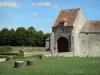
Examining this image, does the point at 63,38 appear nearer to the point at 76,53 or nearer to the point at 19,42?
the point at 76,53

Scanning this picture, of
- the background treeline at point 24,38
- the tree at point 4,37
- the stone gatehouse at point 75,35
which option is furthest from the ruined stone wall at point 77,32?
the tree at point 4,37

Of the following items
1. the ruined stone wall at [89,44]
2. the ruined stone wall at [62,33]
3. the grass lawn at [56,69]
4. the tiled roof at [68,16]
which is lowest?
the grass lawn at [56,69]

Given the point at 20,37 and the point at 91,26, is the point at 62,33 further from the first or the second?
the point at 20,37

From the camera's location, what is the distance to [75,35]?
49844 millimetres

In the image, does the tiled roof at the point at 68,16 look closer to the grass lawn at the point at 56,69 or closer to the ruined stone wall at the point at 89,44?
the ruined stone wall at the point at 89,44

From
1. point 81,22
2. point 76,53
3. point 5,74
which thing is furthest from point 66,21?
point 5,74

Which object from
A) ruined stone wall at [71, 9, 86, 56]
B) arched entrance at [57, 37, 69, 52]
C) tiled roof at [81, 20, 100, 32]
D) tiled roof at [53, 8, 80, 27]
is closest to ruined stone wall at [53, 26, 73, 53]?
ruined stone wall at [71, 9, 86, 56]

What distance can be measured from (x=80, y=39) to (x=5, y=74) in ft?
114

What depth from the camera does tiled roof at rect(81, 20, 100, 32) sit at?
164ft

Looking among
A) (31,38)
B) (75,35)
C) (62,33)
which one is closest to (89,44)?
(75,35)

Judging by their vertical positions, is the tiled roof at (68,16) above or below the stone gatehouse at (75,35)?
above

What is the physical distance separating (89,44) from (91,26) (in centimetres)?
425

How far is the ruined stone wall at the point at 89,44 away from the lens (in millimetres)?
48469

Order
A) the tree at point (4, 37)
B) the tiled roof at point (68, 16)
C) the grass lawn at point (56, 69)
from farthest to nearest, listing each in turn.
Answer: the tree at point (4, 37)
the tiled roof at point (68, 16)
the grass lawn at point (56, 69)
